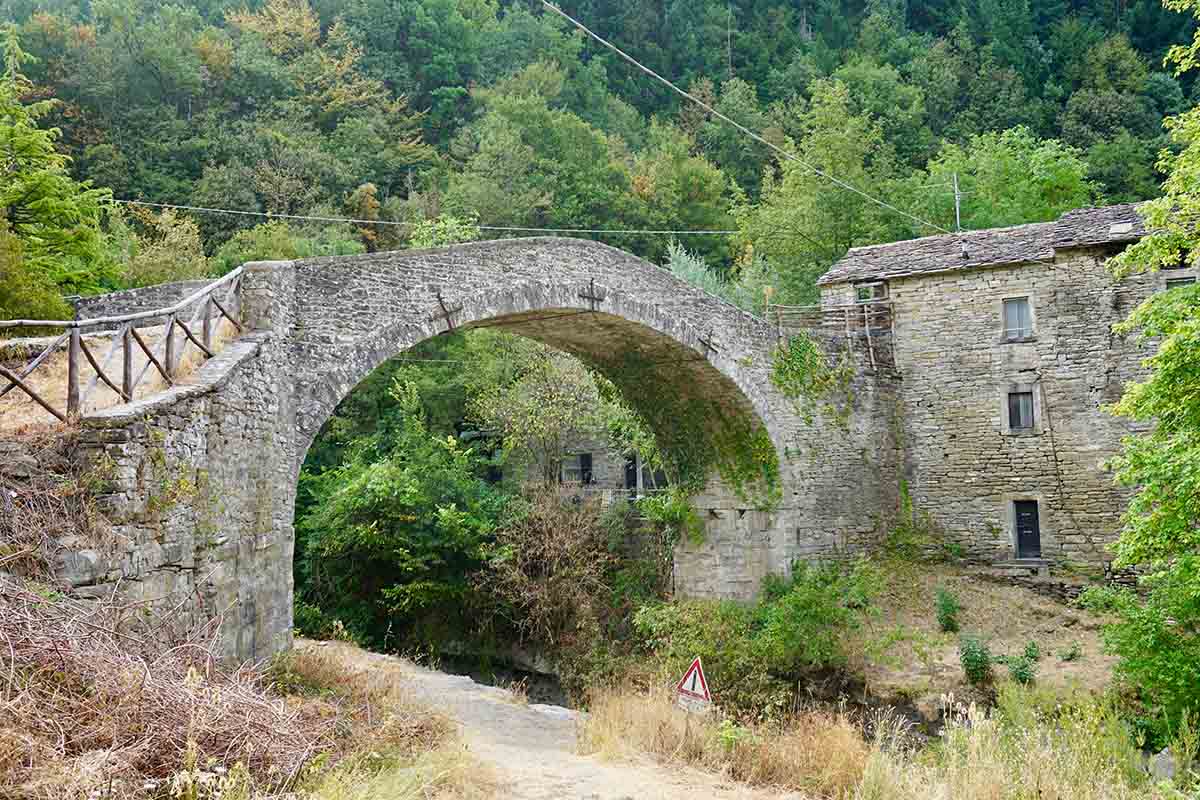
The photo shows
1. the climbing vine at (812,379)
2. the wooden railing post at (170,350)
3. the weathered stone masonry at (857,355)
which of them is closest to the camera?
the wooden railing post at (170,350)

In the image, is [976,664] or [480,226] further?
[480,226]

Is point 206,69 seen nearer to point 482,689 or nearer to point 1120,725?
point 482,689

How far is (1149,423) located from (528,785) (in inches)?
523

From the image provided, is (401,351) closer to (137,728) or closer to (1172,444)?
(137,728)

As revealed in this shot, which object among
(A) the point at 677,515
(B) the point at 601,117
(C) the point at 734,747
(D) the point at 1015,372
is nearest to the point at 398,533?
(A) the point at 677,515

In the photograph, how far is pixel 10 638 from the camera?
4.80 meters

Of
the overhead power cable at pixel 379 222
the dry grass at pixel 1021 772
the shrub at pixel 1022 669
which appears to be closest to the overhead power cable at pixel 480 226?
the overhead power cable at pixel 379 222

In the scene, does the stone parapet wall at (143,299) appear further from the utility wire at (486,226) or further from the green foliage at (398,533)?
the utility wire at (486,226)

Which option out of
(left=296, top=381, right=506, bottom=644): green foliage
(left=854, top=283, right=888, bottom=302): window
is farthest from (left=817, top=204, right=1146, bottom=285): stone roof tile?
(left=296, top=381, right=506, bottom=644): green foliage

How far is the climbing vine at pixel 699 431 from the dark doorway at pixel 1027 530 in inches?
175

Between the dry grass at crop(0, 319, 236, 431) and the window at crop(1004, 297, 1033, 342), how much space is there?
1309cm

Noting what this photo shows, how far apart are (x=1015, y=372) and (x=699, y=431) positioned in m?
5.62

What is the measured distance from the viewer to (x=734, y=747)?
8812mm

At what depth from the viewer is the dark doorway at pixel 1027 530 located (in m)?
17.0
